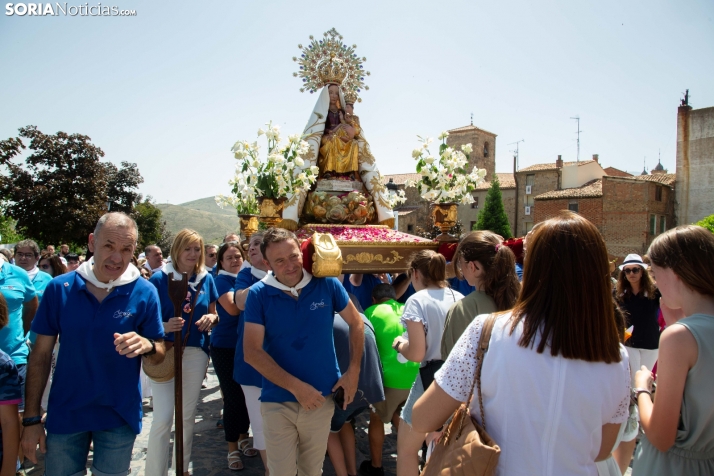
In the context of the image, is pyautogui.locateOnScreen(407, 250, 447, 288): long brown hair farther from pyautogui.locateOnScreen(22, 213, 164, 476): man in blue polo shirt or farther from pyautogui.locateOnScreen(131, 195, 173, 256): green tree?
pyautogui.locateOnScreen(131, 195, 173, 256): green tree

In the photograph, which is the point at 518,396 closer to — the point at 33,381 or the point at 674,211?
the point at 33,381

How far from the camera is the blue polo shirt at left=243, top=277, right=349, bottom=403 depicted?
3.36m

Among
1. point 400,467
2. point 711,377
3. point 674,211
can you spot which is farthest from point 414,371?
point 674,211

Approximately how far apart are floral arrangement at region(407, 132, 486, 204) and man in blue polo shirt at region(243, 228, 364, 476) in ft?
13.5

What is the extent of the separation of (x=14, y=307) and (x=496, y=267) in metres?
4.36

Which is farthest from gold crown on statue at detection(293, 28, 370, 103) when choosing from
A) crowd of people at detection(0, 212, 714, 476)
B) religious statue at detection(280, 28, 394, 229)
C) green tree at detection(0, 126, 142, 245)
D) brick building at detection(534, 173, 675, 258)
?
brick building at detection(534, 173, 675, 258)

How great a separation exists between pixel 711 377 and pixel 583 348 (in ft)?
2.39

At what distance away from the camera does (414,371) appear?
443cm

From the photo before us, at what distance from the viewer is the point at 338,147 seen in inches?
295

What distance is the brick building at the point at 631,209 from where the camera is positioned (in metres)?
31.4

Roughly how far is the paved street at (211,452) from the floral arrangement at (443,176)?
129 inches

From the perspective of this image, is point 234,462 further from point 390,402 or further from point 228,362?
point 390,402

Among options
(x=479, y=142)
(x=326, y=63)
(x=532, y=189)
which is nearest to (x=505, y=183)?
(x=532, y=189)

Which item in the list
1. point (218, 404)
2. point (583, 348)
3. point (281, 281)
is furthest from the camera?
point (218, 404)
